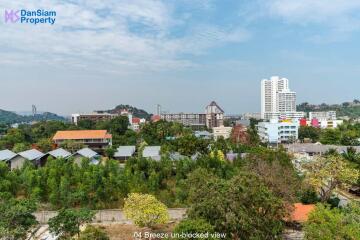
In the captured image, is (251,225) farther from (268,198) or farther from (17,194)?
(17,194)

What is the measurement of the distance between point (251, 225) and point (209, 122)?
101143mm

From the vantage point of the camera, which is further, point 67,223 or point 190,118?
point 190,118

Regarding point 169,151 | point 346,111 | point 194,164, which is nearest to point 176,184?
point 194,164

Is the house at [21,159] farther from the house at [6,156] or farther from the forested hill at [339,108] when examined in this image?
the forested hill at [339,108]

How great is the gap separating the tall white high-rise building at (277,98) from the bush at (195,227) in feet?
370

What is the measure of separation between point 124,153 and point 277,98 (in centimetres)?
9725

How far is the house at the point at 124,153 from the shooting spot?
3766 centimetres

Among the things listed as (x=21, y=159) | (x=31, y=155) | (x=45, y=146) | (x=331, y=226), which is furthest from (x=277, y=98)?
(x=331, y=226)

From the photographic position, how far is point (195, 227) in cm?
1158

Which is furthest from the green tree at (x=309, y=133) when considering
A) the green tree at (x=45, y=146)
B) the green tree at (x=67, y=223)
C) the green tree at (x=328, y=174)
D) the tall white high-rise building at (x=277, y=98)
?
the green tree at (x=67, y=223)

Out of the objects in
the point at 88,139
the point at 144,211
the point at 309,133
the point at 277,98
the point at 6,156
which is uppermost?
the point at 277,98

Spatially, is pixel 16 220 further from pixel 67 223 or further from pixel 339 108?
pixel 339 108

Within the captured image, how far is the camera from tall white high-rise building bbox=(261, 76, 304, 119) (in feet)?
406

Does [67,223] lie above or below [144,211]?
above
